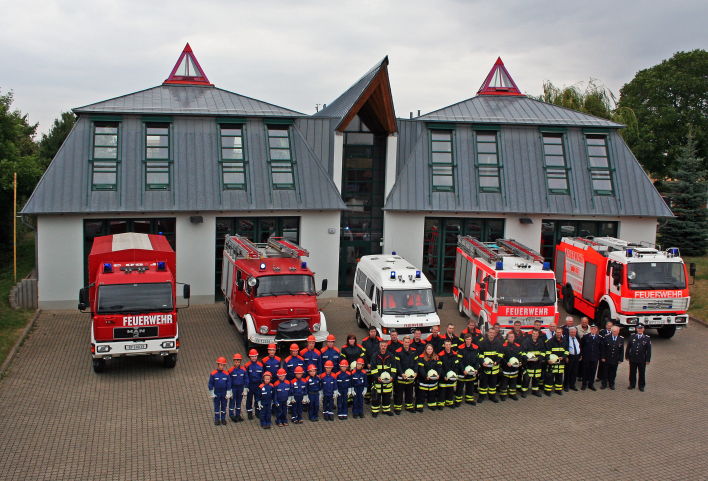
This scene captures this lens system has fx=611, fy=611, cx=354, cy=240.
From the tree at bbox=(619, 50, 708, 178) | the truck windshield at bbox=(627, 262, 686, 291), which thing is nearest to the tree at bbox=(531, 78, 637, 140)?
the tree at bbox=(619, 50, 708, 178)

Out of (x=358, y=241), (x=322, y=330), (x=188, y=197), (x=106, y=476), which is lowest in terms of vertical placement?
(x=106, y=476)

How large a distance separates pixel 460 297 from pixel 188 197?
10.5 meters

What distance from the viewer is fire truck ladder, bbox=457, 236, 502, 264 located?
62.5 feet

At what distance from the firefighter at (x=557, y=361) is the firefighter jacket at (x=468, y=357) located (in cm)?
189

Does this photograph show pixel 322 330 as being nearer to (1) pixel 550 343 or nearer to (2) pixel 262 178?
(1) pixel 550 343

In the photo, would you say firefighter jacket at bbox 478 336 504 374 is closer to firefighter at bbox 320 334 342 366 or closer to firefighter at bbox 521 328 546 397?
firefighter at bbox 521 328 546 397

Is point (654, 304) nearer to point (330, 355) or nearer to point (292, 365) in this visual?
point (330, 355)

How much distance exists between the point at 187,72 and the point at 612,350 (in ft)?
68.5

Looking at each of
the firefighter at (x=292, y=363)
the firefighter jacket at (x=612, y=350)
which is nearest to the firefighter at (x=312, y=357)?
the firefighter at (x=292, y=363)

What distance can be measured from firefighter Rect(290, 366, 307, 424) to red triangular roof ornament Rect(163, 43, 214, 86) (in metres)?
18.1

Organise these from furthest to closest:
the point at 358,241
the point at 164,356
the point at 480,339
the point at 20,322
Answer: the point at 358,241
the point at 20,322
the point at 164,356
the point at 480,339

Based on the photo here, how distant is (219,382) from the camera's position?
1209 cm

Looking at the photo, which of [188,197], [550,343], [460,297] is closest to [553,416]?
[550,343]

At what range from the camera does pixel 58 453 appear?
10992 mm
